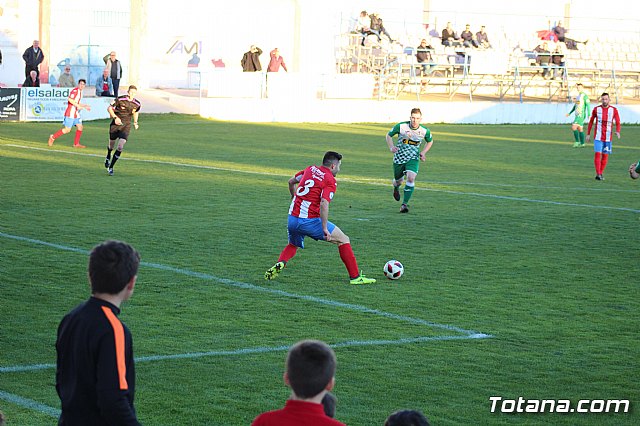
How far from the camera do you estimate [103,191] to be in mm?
20016

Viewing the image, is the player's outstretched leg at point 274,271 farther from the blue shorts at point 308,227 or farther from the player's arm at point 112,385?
the player's arm at point 112,385

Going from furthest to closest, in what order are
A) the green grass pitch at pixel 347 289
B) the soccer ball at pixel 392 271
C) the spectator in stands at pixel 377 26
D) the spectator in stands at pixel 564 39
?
the spectator in stands at pixel 564 39, the spectator in stands at pixel 377 26, the soccer ball at pixel 392 271, the green grass pitch at pixel 347 289

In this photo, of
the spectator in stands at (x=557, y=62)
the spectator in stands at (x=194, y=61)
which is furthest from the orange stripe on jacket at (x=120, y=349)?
the spectator in stands at (x=194, y=61)

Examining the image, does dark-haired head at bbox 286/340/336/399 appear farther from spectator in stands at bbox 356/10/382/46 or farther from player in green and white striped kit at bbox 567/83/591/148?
spectator in stands at bbox 356/10/382/46

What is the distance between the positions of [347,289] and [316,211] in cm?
92

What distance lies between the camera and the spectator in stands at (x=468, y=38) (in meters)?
52.6

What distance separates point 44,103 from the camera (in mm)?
36781

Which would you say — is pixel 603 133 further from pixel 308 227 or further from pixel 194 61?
pixel 194 61

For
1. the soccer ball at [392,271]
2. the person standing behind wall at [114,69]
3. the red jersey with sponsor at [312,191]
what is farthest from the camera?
the person standing behind wall at [114,69]

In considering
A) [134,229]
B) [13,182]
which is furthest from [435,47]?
[134,229]

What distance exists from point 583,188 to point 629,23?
41401 mm

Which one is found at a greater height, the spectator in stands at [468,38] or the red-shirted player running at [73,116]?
the spectator in stands at [468,38]

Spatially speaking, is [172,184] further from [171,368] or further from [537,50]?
[537,50]

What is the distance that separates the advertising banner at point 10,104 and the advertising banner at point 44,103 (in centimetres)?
25
